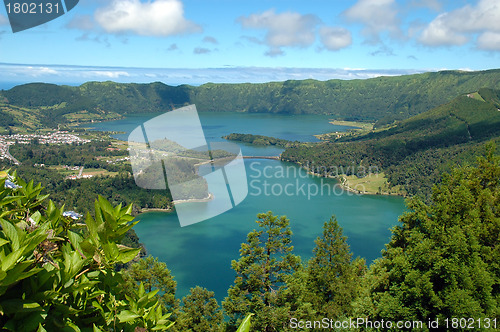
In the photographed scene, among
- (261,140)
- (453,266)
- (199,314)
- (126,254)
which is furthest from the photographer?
(261,140)

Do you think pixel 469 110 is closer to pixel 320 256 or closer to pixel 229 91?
pixel 320 256

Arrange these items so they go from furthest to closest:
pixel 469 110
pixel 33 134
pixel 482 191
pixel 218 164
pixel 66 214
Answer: pixel 33 134 < pixel 469 110 < pixel 218 164 < pixel 482 191 < pixel 66 214

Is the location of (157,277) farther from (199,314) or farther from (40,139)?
(40,139)

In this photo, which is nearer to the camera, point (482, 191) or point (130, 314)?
point (130, 314)

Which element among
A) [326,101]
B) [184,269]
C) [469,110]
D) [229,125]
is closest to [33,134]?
[229,125]

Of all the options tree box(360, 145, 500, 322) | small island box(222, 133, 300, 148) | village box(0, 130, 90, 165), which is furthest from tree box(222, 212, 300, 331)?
small island box(222, 133, 300, 148)

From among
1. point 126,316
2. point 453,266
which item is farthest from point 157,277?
point 126,316

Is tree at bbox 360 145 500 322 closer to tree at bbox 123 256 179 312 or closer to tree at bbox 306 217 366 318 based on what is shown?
tree at bbox 306 217 366 318

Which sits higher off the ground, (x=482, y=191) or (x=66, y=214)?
(x=66, y=214)

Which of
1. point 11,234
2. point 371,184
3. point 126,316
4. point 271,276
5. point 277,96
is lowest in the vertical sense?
point 371,184
